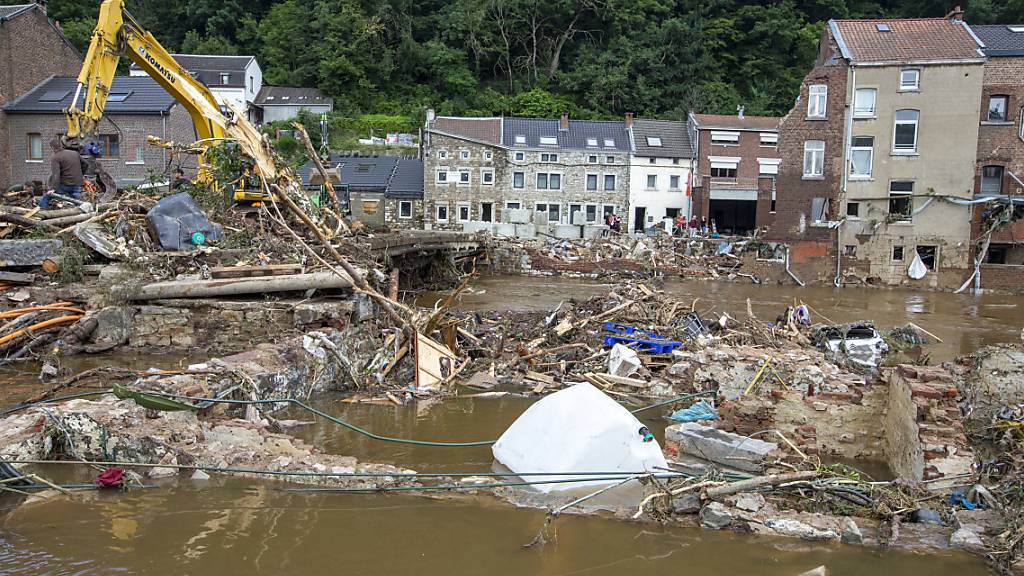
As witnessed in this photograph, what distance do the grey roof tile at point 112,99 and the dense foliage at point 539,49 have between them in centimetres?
1978

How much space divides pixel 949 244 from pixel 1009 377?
22.9 m

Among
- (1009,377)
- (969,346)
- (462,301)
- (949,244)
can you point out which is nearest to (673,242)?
(949,244)

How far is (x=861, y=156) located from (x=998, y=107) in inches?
217

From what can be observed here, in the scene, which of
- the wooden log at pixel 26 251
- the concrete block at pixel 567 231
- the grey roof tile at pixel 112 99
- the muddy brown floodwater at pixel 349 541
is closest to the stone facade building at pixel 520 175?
the concrete block at pixel 567 231

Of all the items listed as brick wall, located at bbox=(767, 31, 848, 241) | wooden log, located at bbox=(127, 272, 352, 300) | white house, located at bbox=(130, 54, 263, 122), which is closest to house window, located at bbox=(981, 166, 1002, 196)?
brick wall, located at bbox=(767, 31, 848, 241)

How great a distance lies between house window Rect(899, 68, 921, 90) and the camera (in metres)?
29.6

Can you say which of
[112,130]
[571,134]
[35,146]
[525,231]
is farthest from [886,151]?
[35,146]

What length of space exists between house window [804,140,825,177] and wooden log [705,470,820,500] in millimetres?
27484

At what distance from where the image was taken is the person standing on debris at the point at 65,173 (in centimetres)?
1591

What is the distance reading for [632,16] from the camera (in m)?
56.2

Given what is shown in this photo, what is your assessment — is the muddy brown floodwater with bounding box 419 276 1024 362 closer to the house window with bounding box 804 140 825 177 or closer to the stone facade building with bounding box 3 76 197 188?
the house window with bounding box 804 140 825 177

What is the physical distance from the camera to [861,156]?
30.8 m

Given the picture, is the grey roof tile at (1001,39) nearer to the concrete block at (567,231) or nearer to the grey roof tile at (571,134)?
the grey roof tile at (571,134)

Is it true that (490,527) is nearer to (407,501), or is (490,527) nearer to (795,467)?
(407,501)
